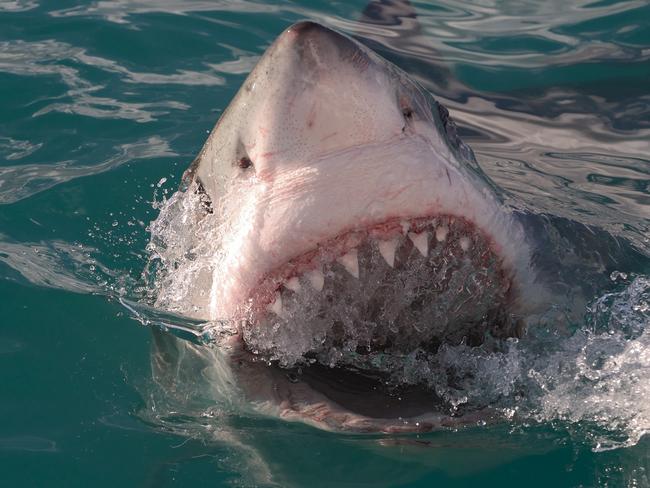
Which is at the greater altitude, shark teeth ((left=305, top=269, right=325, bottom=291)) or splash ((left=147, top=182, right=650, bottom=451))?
shark teeth ((left=305, top=269, right=325, bottom=291))

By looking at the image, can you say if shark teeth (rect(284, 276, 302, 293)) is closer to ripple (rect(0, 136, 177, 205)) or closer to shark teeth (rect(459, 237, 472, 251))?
shark teeth (rect(459, 237, 472, 251))

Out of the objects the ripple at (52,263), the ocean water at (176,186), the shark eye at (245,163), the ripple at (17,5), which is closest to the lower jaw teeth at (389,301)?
the ocean water at (176,186)

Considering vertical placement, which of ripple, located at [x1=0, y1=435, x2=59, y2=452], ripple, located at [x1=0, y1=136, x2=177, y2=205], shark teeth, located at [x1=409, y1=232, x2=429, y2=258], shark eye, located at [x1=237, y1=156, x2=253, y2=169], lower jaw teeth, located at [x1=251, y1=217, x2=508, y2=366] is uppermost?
shark eye, located at [x1=237, y1=156, x2=253, y2=169]

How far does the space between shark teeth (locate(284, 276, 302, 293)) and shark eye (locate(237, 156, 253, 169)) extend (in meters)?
0.27

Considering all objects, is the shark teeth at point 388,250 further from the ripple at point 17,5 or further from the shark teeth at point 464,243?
the ripple at point 17,5

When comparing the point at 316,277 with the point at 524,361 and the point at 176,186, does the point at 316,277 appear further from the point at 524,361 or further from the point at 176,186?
the point at 176,186

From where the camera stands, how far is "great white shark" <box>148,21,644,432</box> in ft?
6.19

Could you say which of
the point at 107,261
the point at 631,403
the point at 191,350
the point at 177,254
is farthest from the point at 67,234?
the point at 631,403

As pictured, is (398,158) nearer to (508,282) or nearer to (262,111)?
(262,111)

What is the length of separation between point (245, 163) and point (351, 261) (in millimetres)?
321

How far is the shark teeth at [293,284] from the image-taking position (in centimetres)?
204

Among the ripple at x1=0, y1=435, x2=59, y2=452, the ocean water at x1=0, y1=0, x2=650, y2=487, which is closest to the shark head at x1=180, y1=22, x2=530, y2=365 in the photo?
the ocean water at x1=0, y1=0, x2=650, y2=487

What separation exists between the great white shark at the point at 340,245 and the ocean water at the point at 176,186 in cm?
9

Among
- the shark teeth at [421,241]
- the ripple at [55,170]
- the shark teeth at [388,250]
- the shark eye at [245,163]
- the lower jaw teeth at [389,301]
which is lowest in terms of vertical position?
the ripple at [55,170]
